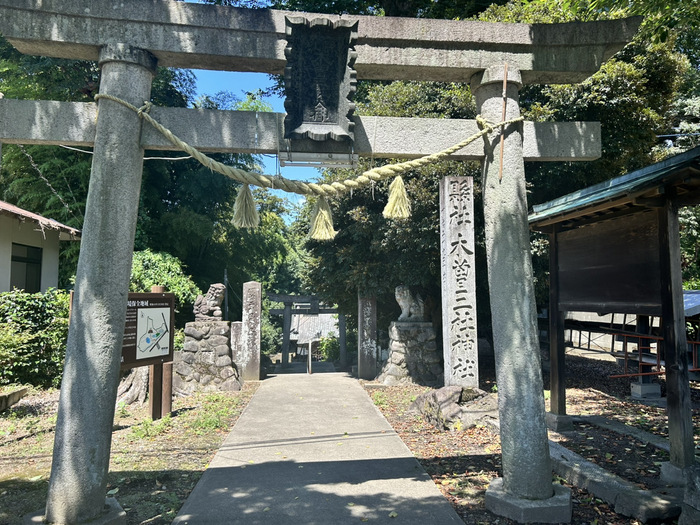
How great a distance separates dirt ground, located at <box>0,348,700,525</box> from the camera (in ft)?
13.3

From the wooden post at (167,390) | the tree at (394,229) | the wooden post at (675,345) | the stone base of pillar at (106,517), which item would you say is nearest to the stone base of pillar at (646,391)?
the tree at (394,229)

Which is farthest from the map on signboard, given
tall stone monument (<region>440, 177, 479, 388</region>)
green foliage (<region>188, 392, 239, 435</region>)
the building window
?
the building window

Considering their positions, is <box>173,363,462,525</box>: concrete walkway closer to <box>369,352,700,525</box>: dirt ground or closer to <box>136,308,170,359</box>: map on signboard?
<box>369,352,700,525</box>: dirt ground

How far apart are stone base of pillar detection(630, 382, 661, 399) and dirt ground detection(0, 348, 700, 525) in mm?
213

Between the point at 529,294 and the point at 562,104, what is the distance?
6.81 m

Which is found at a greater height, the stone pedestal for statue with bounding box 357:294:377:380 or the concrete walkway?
the stone pedestal for statue with bounding box 357:294:377:380

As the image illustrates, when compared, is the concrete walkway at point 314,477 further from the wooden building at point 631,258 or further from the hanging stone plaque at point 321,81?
the hanging stone plaque at point 321,81

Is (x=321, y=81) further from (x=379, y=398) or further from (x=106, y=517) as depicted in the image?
(x=379, y=398)

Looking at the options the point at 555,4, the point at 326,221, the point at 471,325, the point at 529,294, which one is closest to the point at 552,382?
the point at 471,325

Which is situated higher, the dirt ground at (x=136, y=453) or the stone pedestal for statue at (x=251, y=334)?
the stone pedestal for statue at (x=251, y=334)

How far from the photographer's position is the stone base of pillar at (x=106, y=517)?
10.5 feet

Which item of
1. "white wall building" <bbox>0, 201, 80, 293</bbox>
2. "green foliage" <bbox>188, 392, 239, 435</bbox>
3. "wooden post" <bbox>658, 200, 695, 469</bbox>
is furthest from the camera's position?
"white wall building" <bbox>0, 201, 80, 293</bbox>

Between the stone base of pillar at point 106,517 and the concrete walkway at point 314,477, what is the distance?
541mm

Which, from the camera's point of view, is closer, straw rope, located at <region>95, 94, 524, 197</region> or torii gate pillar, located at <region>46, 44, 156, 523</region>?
torii gate pillar, located at <region>46, 44, 156, 523</region>
